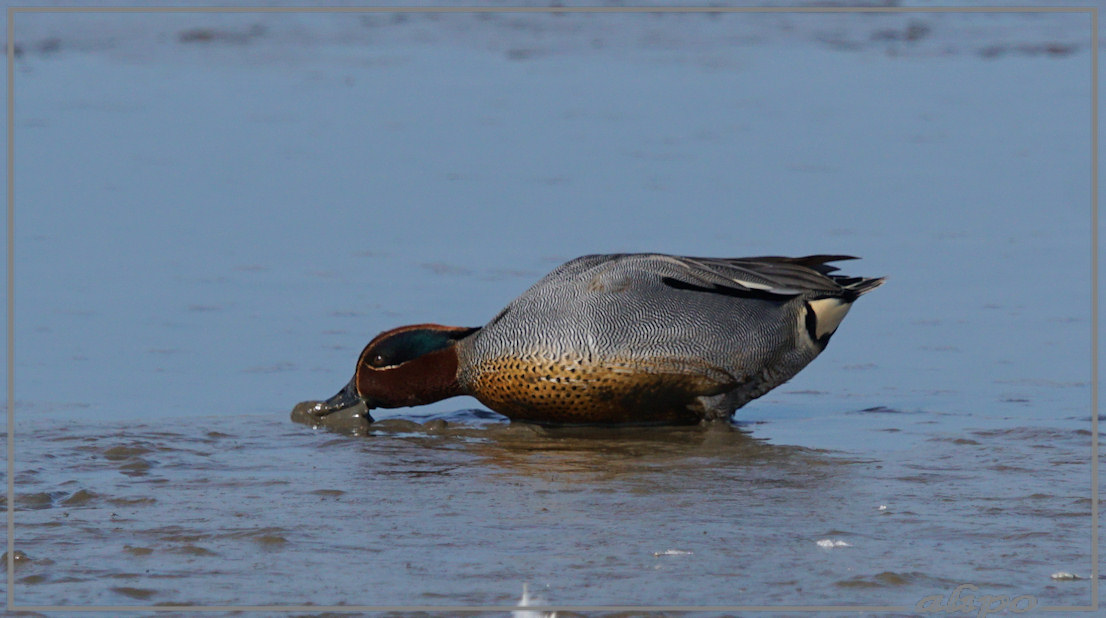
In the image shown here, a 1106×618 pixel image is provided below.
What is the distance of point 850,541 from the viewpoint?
459 centimetres

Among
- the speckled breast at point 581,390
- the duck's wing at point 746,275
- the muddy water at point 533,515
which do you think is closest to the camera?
the muddy water at point 533,515

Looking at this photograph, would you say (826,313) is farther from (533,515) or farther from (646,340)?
(533,515)

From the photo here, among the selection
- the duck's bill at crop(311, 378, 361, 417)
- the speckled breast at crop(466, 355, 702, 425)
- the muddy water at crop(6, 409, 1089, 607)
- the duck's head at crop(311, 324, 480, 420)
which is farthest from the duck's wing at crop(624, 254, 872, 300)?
the duck's bill at crop(311, 378, 361, 417)

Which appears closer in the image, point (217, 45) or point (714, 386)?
point (714, 386)

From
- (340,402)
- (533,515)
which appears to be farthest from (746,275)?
(533,515)

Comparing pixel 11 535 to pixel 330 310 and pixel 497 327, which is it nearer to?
pixel 497 327

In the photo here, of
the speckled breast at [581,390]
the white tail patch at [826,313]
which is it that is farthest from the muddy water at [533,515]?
the white tail patch at [826,313]

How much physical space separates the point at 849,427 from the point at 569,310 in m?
1.17

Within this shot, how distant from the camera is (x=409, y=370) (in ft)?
21.4

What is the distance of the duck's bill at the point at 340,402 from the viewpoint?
252 inches

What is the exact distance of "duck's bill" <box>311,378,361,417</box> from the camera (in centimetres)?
641

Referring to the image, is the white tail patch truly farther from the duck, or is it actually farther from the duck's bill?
the duck's bill

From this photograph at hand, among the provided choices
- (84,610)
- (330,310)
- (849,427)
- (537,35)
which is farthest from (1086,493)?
(537,35)

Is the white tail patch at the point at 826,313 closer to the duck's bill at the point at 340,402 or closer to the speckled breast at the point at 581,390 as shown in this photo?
the speckled breast at the point at 581,390
